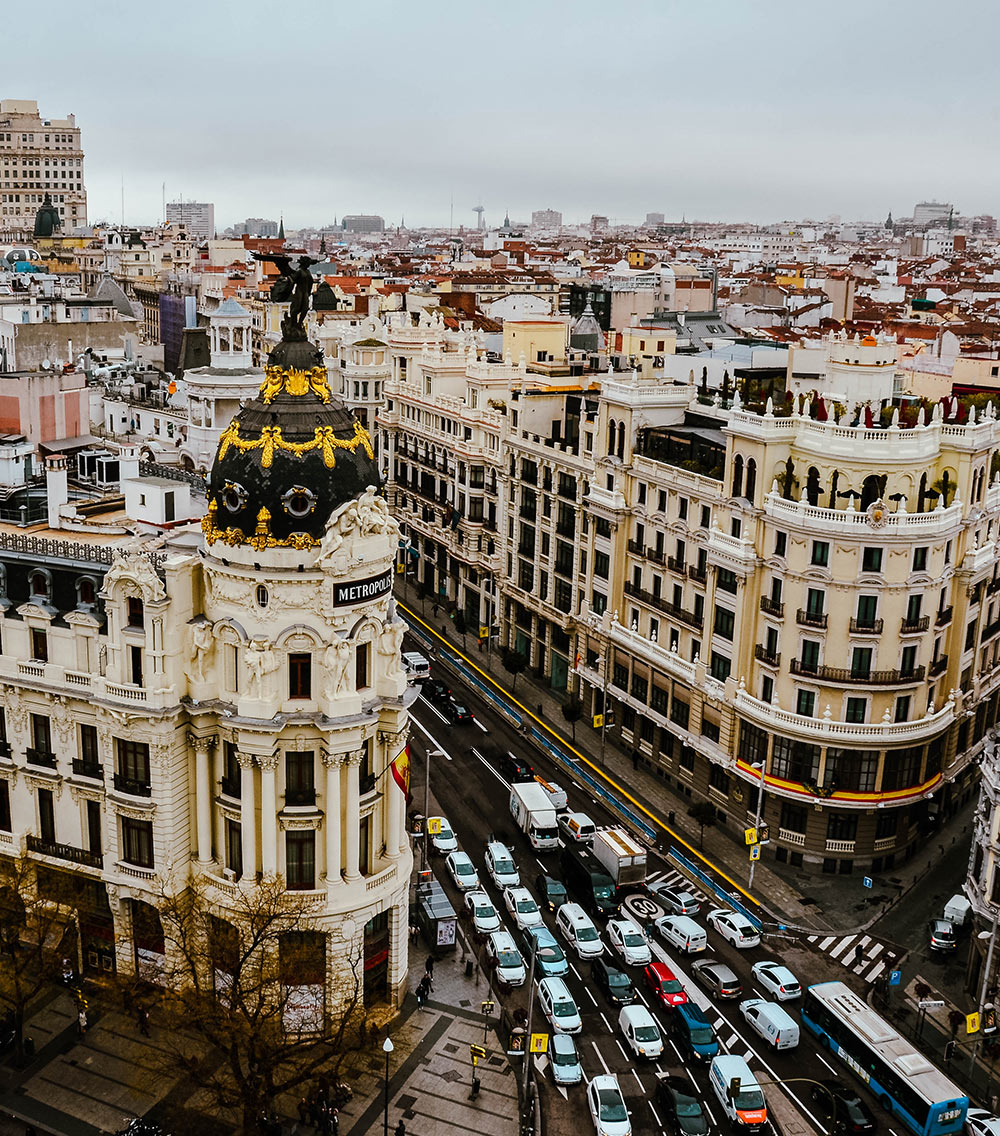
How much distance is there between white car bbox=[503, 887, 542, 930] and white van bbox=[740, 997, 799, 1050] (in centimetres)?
1412

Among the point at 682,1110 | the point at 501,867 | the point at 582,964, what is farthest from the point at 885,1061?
the point at 501,867

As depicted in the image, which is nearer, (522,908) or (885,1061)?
(885,1061)

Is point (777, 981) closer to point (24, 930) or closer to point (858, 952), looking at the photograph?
point (858, 952)

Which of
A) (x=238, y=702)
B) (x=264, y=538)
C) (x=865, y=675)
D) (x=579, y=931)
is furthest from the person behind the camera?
(x=865, y=675)

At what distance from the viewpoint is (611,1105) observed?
210 ft

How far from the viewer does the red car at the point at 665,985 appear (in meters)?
73.5

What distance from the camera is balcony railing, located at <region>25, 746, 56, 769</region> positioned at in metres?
73.4

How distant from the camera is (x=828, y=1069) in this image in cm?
7031

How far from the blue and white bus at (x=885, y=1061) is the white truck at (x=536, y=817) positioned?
918 inches

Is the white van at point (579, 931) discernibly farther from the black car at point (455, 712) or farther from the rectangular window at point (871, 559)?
the black car at point (455, 712)

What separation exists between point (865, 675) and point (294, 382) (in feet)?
142

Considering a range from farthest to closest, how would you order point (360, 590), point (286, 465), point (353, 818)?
point (353, 818), point (360, 590), point (286, 465)

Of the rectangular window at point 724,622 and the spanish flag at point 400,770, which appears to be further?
the rectangular window at point 724,622

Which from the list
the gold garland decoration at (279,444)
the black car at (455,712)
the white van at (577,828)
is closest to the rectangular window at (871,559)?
the white van at (577,828)
